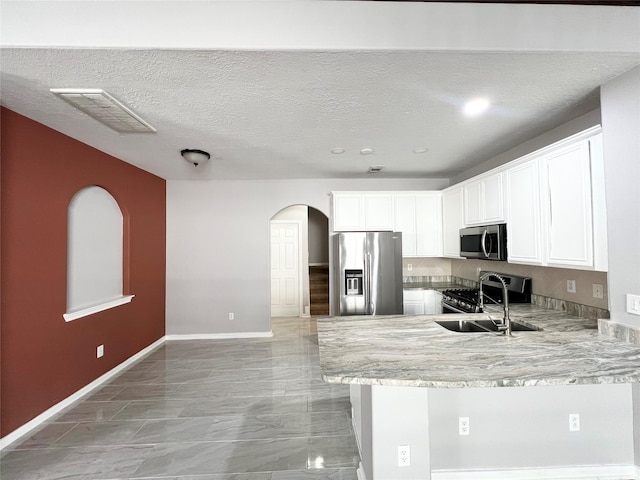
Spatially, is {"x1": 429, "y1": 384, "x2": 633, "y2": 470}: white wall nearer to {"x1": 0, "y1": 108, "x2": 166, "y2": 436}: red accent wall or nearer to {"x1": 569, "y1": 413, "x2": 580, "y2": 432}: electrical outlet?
{"x1": 569, "y1": 413, "x2": 580, "y2": 432}: electrical outlet

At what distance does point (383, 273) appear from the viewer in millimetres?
4270

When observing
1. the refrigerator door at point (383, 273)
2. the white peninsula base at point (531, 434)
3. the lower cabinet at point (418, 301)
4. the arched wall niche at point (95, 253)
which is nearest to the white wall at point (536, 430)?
the white peninsula base at point (531, 434)

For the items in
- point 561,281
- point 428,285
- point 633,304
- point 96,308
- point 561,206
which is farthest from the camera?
point 428,285

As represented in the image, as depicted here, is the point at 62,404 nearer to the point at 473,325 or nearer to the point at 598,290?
the point at 473,325

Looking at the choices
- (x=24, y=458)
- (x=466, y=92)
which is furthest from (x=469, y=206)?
(x=24, y=458)

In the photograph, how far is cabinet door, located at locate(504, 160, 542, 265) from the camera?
258cm

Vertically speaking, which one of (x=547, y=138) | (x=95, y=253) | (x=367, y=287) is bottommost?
(x=367, y=287)

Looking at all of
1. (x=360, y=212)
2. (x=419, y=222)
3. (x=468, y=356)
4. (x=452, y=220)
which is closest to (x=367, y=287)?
(x=360, y=212)

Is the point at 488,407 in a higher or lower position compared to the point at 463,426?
higher

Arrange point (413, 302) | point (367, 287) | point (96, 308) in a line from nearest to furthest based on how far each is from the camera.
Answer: point (96, 308), point (367, 287), point (413, 302)

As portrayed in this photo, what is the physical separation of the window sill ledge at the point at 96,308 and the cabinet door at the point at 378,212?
10.8ft

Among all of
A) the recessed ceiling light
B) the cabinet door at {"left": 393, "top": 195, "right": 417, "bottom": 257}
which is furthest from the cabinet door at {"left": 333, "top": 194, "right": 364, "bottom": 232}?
the recessed ceiling light

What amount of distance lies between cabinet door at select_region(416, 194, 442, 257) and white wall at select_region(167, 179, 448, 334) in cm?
59

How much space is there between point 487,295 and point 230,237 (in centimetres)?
377
